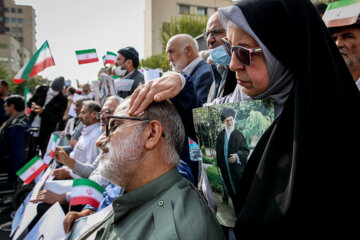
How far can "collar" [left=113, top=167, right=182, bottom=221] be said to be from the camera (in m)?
1.66

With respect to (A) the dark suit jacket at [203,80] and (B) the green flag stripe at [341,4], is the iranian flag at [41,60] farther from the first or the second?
(B) the green flag stripe at [341,4]

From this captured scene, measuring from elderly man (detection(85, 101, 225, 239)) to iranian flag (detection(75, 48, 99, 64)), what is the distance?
4732 millimetres

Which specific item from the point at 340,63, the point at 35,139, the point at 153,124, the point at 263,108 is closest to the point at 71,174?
the point at 153,124

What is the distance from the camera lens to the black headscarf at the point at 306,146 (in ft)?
3.32

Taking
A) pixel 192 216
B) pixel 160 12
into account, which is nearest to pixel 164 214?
pixel 192 216

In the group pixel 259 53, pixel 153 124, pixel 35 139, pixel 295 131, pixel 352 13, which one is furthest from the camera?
pixel 35 139

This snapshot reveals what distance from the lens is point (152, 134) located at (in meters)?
1.81

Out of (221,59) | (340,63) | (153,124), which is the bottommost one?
(153,124)

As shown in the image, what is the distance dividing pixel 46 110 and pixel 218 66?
5725mm

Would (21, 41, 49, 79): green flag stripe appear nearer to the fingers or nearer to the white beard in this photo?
the fingers

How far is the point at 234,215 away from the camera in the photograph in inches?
53.7

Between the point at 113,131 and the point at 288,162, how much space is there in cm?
118

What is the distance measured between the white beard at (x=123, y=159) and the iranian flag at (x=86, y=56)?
4.90 m

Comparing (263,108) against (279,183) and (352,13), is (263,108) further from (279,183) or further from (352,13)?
(352,13)
